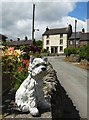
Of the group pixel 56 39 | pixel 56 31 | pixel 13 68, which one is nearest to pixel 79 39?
pixel 56 39

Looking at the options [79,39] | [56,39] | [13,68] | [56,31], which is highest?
[56,31]

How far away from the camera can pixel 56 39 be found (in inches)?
3639

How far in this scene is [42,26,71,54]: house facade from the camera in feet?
293

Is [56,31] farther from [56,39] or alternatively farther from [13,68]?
[13,68]

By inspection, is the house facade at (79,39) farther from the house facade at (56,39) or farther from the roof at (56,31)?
the roof at (56,31)

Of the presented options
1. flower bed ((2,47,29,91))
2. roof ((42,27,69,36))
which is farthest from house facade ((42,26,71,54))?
flower bed ((2,47,29,91))

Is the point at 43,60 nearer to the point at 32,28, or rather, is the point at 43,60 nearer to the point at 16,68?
the point at 16,68

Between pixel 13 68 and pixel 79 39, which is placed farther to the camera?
pixel 79 39

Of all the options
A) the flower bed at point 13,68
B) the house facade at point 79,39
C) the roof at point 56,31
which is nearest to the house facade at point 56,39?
the roof at point 56,31

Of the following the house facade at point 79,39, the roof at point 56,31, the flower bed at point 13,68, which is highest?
the roof at point 56,31

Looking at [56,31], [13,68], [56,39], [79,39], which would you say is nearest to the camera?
[13,68]

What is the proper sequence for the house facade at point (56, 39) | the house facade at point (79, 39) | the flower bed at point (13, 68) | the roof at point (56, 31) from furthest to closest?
1. the roof at point (56, 31)
2. the house facade at point (56, 39)
3. the house facade at point (79, 39)
4. the flower bed at point (13, 68)

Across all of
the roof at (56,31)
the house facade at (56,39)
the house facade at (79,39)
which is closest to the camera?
the house facade at (79,39)

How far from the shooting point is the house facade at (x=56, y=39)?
89363 mm
